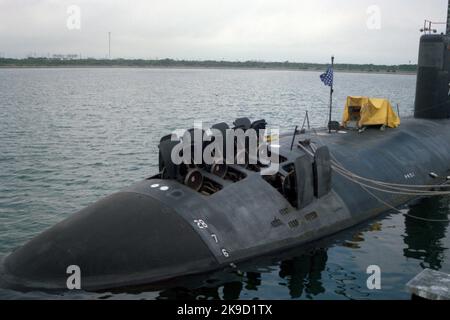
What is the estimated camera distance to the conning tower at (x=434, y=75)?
30.0 m

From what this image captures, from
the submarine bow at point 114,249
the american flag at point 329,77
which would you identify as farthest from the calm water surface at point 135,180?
the american flag at point 329,77

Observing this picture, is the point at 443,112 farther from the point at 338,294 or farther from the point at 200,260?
the point at 200,260

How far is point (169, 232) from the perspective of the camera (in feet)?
45.5

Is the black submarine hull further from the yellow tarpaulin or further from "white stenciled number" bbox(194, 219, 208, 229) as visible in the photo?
the yellow tarpaulin

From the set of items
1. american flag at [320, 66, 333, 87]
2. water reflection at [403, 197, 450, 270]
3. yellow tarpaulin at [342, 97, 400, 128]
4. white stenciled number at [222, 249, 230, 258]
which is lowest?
water reflection at [403, 197, 450, 270]

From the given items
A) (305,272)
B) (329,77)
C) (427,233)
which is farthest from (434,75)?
(305,272)

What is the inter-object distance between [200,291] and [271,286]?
213cm

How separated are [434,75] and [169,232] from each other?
22.2 m

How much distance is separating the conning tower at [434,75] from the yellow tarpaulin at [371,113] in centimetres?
458

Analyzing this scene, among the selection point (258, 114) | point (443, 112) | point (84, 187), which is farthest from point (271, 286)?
point (258, 114)

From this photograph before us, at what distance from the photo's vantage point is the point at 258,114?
226 ft

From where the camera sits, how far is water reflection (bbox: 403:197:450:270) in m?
17.3

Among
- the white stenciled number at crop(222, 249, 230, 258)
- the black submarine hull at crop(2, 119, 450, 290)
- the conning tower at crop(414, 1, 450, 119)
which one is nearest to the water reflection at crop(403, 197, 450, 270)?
the black submarine hull at crop(2, 119, 450, 290)

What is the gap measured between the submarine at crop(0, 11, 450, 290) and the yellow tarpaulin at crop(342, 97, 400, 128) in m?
4.98
